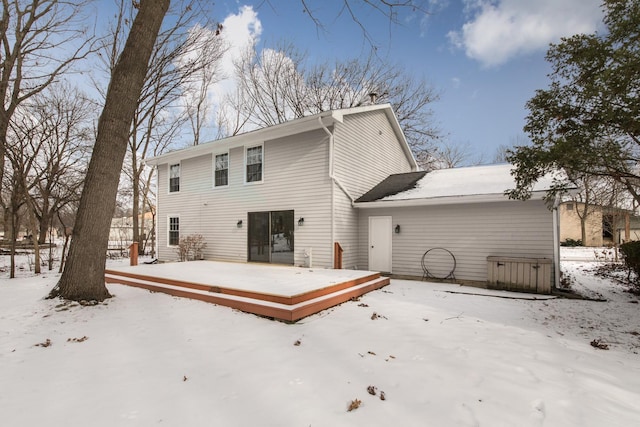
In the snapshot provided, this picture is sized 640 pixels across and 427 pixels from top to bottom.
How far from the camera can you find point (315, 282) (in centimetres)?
633

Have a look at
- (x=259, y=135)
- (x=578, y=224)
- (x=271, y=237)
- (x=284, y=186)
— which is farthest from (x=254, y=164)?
(x=578, y=224)

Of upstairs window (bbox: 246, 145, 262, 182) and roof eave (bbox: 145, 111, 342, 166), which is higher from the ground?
roof eave (bbox: 145, 111, 342, 166)

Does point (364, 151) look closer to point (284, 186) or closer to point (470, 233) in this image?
point (284, 186)

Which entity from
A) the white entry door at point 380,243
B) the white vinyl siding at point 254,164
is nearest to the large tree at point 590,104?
the white entry door at point 380,243

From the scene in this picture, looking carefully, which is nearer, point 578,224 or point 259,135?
point 259,135

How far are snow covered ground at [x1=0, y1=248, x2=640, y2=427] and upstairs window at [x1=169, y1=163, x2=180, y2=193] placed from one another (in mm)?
7831

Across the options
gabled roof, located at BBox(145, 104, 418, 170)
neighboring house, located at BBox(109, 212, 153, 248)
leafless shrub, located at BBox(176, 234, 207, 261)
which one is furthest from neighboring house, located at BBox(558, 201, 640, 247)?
neighboring house, located at BBox(109, 212, 153, 248)

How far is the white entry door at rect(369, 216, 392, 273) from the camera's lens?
9703 millimetres

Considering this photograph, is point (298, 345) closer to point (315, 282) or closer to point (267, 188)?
point (315, 282)

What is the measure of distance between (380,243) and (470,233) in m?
2.60

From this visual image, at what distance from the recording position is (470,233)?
28.0ft

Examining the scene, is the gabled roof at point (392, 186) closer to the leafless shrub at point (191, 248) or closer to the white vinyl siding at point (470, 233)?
the white vinyl siding at point (470, 233)

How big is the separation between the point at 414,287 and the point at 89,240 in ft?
22.3

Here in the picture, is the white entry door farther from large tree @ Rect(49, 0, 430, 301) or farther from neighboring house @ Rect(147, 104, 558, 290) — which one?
large tree @ Rect(49, 0, 430, 301)
